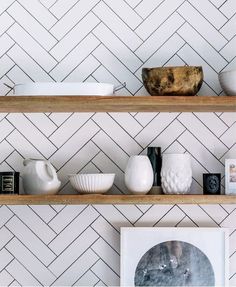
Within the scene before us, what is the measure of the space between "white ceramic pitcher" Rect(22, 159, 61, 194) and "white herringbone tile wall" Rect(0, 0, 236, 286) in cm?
15

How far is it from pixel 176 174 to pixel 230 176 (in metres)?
0.23

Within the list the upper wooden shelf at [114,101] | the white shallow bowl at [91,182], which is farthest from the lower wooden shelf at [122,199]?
the upper wooden shelf at [114,101]

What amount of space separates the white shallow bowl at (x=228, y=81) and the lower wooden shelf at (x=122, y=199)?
1.38 ft

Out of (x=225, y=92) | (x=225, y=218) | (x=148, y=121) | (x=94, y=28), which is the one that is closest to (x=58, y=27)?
Answer: (x=94, y=28)

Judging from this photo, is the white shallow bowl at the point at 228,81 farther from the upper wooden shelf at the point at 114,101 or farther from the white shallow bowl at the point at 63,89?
the white shallow bowl at the point at 63,89

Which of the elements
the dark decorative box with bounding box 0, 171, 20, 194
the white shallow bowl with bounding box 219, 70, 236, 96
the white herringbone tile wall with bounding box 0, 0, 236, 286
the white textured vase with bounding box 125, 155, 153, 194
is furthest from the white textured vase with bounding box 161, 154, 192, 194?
the dark decorative box with bounding box 0, 171, 20, 194

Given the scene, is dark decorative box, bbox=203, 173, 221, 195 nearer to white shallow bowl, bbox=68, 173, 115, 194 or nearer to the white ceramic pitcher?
white shallow bowl, bbox=68, 173, 115, 194

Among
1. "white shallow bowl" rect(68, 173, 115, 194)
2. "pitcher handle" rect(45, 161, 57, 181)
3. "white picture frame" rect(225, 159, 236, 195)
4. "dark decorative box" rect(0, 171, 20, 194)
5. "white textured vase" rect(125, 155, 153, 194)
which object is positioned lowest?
"white picture frame" rect(225, 159, 236, 195)

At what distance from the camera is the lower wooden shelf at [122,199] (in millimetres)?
2219

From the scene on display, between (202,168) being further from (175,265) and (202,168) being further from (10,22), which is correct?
(10,22)

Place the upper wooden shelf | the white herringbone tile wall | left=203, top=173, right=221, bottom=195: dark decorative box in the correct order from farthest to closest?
the white herringbone tile wall < left=203, top=173, right=221, bottom=195: dark decorative box < the upper wooden shelf

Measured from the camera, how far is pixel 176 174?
2297 millimetres

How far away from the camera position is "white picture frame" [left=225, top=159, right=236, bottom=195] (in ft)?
7.68

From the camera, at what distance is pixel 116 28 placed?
2.52 m
